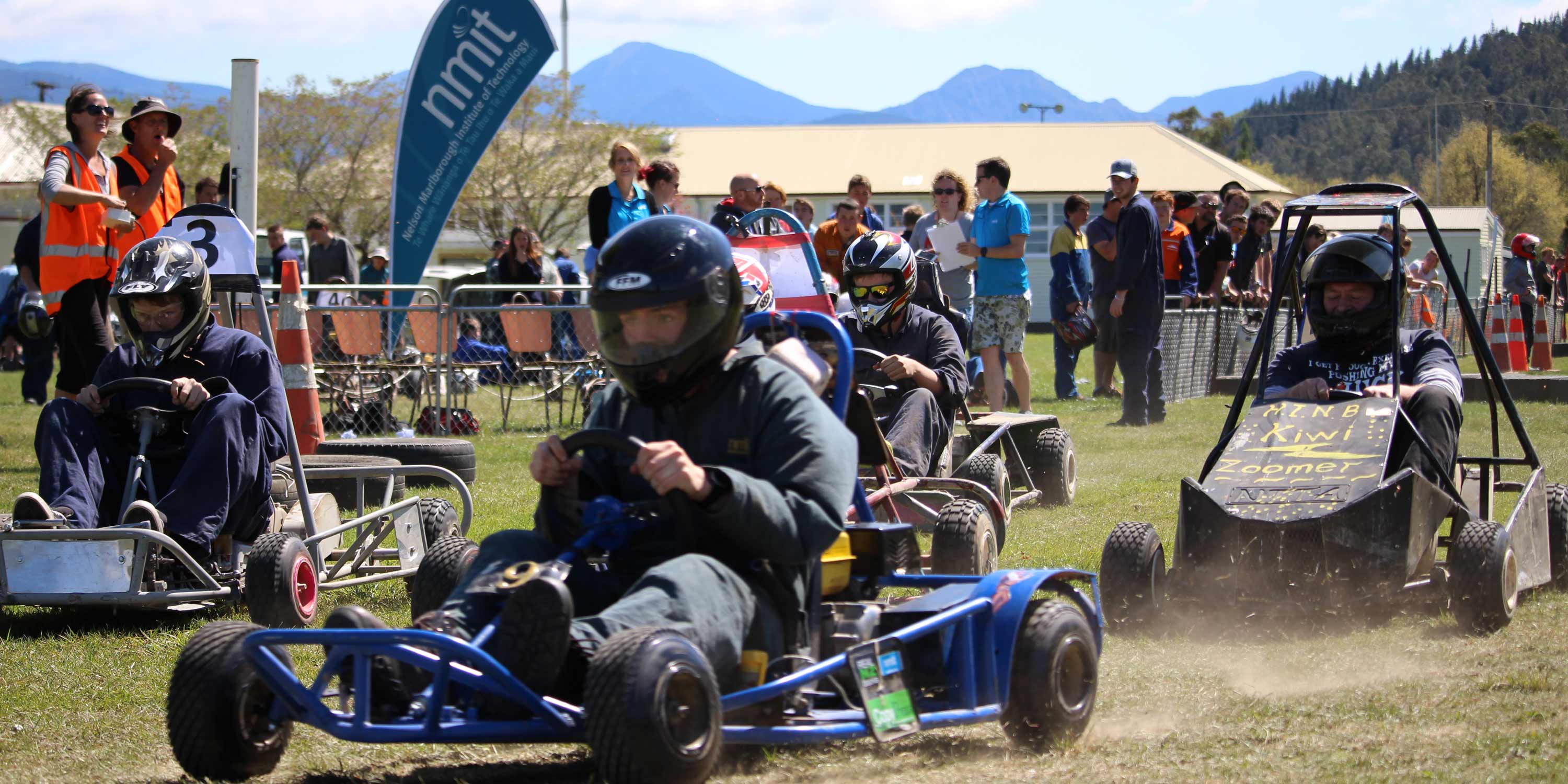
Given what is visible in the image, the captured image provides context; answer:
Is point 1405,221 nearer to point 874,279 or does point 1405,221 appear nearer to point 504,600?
point 874,279

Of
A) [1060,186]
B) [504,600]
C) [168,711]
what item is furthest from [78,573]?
[1060,186]

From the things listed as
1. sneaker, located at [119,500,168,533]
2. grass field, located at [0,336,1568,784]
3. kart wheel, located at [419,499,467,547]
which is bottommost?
grass field, located at [0,336,1568,784]

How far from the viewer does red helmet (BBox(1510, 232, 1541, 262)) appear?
2430 cm

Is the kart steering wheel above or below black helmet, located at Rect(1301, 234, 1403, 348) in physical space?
below

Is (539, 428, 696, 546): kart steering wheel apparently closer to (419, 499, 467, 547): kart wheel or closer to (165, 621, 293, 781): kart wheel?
(165, 621, 293, 781): kart wheel

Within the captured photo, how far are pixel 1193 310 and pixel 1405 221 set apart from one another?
31.6 meters

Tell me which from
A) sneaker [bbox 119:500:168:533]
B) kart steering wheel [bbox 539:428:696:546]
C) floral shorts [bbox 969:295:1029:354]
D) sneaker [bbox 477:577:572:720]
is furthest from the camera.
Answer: floral shorts [bbox 969:295:1029:354]

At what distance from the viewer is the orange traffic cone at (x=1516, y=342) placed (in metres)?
19.7

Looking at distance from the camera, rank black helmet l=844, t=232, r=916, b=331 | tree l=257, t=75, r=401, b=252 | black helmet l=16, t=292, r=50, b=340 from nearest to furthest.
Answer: black helmet l=844, t=232, r=916, b=331 < black helmet l=16, t=292, r=50, b=340 < tree l=257, t=75, r=401, b=252

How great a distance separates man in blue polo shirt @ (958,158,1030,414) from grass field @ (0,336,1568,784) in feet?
21.5

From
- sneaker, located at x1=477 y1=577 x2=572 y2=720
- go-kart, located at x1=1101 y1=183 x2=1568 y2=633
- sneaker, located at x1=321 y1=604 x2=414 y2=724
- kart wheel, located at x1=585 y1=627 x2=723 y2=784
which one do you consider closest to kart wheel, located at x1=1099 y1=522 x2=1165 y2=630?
go-kart, located at x1=1101 y1=183 x2=1568 y2=633

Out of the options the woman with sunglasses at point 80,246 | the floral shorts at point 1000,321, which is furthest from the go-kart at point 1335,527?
the floral shorts at point 1000,321

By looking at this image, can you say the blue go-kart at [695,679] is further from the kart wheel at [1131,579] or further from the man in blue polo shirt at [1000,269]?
the man in blue polo shirt at [1000,269]

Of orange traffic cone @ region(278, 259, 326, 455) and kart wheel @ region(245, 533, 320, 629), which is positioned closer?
kart wheel @ region(245, 533, 320, 629)
